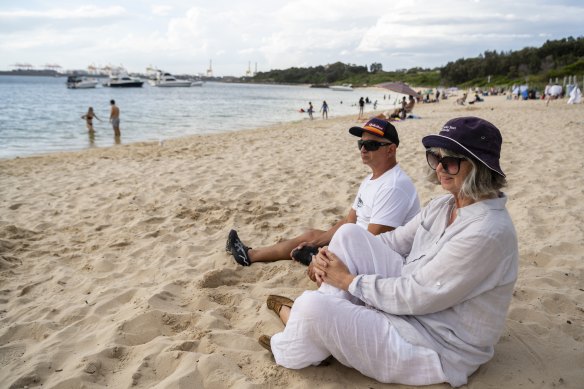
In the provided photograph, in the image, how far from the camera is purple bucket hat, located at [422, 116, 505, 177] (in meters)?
1.84

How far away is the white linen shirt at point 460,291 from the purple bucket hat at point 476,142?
191 mm

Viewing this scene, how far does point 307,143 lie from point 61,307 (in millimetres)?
8719

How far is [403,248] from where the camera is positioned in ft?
8.50

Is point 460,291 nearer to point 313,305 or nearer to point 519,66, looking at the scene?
point 313,305

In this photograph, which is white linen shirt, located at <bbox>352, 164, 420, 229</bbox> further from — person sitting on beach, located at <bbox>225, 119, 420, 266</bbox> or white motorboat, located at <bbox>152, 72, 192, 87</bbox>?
white motorboat, located at <bbox>152, 72, 192, 87</bbox>

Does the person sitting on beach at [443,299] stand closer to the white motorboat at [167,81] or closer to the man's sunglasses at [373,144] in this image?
the man's sunglasses at [373,144]

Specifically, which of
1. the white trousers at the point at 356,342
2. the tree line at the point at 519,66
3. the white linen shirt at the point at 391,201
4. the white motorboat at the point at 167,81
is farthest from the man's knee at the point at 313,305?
the white motorboat at the point at 167,81

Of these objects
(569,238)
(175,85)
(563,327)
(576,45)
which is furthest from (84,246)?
(175,85)

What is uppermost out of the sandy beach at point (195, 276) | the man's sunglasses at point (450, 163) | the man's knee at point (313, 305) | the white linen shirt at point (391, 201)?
the man's sunglasses at point (450, 163)

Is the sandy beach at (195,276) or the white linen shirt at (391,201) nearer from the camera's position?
the sandy beach at (195,276)

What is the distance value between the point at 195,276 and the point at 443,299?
2288 millimetres

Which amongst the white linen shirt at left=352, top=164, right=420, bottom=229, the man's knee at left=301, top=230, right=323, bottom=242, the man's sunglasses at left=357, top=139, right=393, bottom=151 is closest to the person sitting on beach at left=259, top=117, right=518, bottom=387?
the white linen shirt at left=352, top=164, right=420, bottom=229

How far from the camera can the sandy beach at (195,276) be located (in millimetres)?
2244

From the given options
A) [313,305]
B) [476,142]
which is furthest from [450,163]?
[313,305]
